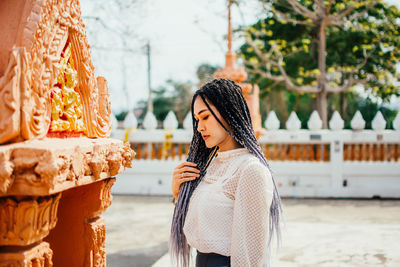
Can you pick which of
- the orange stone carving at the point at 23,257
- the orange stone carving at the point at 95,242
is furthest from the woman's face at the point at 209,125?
the orange stone carving at the point at 23,257

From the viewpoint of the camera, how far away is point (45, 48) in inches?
55.3

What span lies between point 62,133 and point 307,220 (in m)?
4.15

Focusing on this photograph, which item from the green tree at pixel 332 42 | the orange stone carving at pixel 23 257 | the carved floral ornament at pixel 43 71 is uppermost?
the green tree at pixel 332 42

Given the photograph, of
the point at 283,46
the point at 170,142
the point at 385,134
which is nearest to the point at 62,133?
the point at 170,142

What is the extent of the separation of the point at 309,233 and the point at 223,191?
2976 mm

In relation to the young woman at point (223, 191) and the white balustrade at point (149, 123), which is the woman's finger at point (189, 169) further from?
the white balustrade at point (149, 123)

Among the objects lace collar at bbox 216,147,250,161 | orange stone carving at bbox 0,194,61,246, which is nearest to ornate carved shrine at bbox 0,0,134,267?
orange stone carving at bbox 0,194,61,246

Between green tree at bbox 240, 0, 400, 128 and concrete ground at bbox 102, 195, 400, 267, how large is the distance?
209 inches

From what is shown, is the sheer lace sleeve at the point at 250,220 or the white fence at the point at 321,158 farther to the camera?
the white fence at the point at 321,158

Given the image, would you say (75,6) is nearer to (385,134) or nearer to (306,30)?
(385,134)

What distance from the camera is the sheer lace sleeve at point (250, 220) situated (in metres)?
1.50

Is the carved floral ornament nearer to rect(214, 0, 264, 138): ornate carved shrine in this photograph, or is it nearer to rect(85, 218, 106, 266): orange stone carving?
rect(85, 218, 106, 266): orange stone carving

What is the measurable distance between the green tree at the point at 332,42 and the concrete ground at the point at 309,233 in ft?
17.4

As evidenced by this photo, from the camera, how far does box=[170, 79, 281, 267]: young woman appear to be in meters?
1.52
